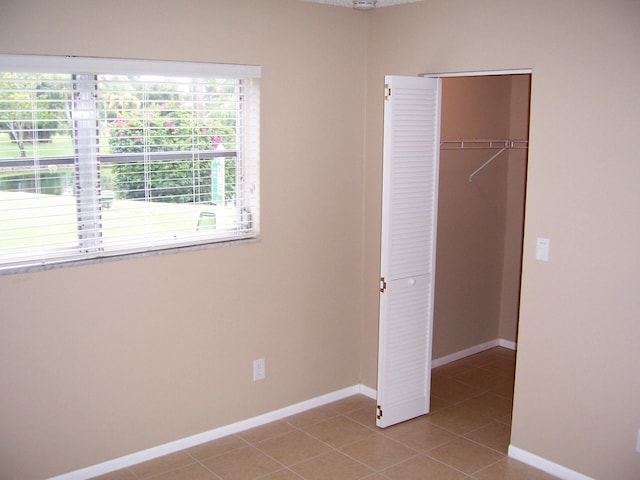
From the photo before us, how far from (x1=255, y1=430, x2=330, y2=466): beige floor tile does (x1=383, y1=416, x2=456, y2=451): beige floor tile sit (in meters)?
0.44

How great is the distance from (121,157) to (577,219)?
2.25m

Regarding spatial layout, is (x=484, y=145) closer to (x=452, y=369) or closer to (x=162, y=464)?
(x=452, y=369)

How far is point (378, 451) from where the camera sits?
3.71 m

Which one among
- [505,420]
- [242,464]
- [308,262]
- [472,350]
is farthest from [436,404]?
[242,464]

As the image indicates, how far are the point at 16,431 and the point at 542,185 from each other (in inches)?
109

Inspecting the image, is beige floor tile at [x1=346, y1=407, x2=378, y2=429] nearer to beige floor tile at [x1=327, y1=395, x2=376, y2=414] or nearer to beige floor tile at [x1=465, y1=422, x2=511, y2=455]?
beige floor tile at [x1=327, y1=395, x2=376, y2=414]

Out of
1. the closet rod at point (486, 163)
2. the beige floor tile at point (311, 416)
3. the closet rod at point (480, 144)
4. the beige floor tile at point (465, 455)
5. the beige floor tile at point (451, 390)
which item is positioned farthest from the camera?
the closet rod at point (486, 163)

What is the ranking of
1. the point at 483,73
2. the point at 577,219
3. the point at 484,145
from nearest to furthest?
the point at 577,219 → the point at 483,73 → the point at 484,145

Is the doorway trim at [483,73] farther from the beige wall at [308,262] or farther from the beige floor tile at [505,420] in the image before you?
the beige floor tile at [505,420]

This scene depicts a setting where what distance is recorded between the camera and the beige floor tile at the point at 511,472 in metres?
3.42

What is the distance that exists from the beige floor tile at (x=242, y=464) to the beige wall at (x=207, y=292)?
0.82 feet

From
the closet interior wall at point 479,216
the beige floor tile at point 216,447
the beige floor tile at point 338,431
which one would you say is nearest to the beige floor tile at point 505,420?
the beige floor tile at point 338,431

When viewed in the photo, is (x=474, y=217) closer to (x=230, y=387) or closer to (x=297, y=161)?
(x=297, y=161)

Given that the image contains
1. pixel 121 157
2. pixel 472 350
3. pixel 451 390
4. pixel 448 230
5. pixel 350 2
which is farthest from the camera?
pixel 472 350
